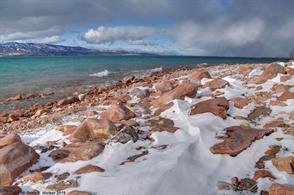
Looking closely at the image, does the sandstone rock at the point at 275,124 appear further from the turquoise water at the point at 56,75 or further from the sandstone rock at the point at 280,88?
the turquoise water at the point at 56,75

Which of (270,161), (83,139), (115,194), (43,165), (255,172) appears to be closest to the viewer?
(115,194)

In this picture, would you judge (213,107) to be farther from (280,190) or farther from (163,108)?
(280,190)

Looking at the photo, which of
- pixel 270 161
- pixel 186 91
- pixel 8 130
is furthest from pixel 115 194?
pixel 8 130

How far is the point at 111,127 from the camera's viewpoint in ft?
24.5

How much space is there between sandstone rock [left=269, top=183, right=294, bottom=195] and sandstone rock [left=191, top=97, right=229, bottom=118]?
3.37m

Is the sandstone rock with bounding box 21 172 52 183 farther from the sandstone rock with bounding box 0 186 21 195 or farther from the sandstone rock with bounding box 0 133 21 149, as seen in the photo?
the sandstone rock with bounding box 0 133 21 149

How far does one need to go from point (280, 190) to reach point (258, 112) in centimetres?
411

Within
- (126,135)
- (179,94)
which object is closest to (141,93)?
(179,94)

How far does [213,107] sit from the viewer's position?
8.49m

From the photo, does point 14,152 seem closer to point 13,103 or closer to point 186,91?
point 186,91

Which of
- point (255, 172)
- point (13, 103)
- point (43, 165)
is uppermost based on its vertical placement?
point (255, 172)

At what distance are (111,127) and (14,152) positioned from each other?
7.34 ft

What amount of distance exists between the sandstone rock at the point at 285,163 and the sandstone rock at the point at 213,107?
254 cm

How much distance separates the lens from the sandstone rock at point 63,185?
5.21 m
